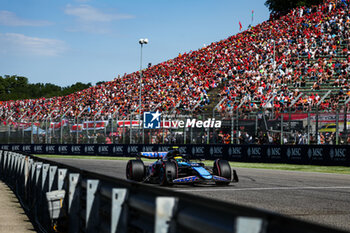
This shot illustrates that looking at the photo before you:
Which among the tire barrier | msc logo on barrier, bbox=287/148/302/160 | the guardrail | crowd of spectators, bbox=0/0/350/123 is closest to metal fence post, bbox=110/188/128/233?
the guardrail

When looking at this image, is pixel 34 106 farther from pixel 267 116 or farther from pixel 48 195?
pixel 48 195

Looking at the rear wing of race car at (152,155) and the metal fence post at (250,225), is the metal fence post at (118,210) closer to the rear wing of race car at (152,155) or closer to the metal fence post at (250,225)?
the metal fence post at (250,225)

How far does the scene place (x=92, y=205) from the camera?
523 cm

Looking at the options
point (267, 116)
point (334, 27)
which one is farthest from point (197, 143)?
point (334, 27)

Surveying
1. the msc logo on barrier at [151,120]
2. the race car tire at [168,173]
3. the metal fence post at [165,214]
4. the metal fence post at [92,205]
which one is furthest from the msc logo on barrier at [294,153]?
the metal fence post at [165,214]

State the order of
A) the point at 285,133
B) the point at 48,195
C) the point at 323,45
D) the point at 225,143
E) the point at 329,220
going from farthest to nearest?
the point at 323,45
the point at 225,143
the point at 285,133
the point at 329,220
the point at 48,195

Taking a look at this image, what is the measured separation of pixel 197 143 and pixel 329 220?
22.2 m

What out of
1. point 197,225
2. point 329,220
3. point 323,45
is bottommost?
point 329,220

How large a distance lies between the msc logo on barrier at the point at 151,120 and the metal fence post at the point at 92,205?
28.0 metres

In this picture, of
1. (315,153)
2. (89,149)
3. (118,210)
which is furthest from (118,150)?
(118,210)

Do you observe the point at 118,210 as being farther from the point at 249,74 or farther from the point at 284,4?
the point at 284,4

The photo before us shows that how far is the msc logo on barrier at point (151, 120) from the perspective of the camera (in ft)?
109

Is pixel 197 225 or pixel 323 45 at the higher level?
pixel 323 45

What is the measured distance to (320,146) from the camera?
76.6 feet
